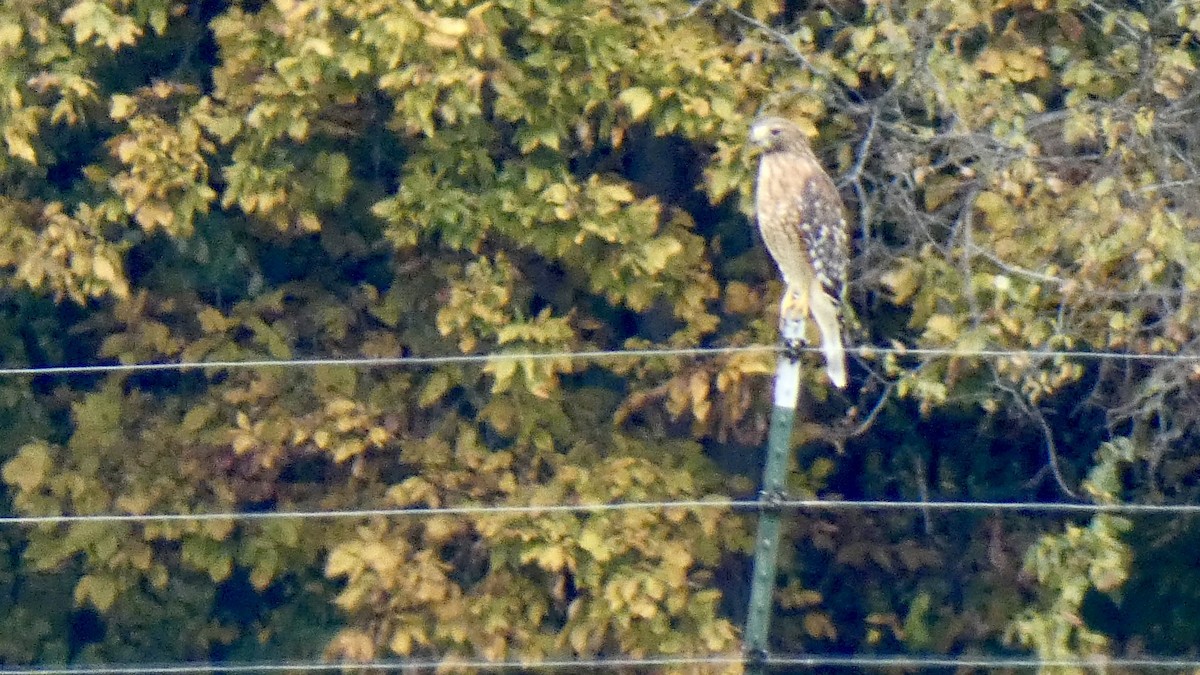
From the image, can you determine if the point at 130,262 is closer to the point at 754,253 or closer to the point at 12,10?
the point at 12,10

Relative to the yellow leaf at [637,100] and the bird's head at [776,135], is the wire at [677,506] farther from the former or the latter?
the yellow leaf at [637,100]

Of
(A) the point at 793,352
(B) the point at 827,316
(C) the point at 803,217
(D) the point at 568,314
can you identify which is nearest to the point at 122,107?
(D) the point at 568,314

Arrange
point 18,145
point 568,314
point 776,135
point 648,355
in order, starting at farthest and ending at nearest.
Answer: point 568,314, point 18,145, point 776,135, point 648,355

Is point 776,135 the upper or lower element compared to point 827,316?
upper

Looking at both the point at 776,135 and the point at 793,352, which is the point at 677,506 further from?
the point at 793,352

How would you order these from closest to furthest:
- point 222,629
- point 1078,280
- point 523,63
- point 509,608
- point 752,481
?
point 1078,280, point 523,63, point 509,608, point 752,481, point 222,629

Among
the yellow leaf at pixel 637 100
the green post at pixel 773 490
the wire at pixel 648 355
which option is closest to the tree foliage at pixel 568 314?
the yellow leaf at pixel 637 100

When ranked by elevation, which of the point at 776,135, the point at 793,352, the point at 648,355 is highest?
the point at 776,135

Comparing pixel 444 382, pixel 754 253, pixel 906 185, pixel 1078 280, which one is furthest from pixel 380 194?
pixel 1078 280
